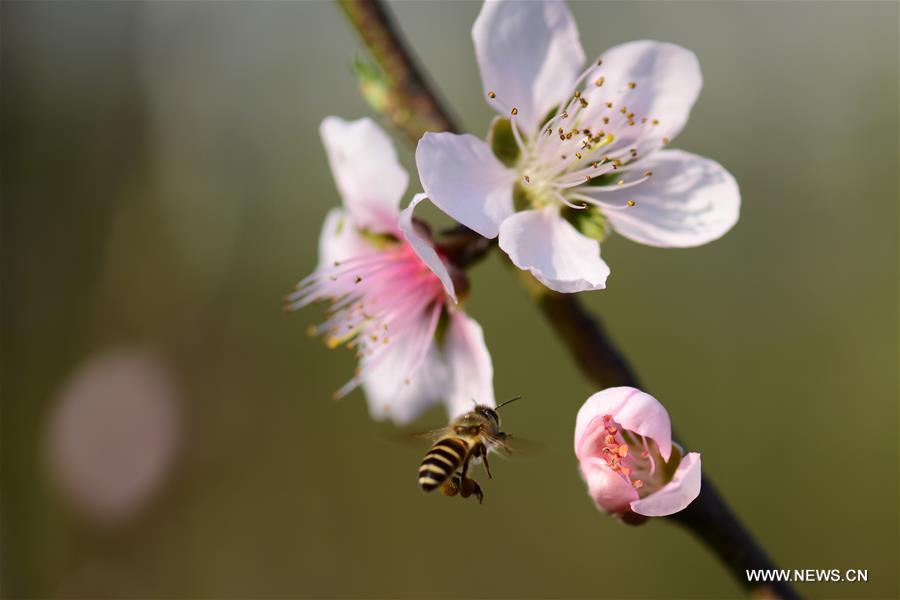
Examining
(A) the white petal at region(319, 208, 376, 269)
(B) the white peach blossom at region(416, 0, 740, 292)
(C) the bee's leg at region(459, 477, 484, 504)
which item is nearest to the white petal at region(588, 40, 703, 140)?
(B) the white peach blossom at region(416, 0, 740, 292)

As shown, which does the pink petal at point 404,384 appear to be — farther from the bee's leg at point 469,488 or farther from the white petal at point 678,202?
the white petal at point 678,202

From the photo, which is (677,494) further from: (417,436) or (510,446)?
(417,436)

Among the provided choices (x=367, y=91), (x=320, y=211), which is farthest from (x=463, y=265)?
(x=320, y=211)

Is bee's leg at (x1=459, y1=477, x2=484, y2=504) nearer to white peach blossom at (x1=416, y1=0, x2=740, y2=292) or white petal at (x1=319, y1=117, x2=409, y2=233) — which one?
white peach blossom at (x1=416, y1=0, x2=740, y2=292)

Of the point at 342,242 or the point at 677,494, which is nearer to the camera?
the point at 677,494

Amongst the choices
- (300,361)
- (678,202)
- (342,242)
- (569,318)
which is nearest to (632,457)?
(569,318)

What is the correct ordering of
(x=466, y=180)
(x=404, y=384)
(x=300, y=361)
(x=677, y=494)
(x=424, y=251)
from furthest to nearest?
(x=300, y=361) → (x=404, y=384) → (x=466, y=180) → (x=424, y=251) → (x=677, y=494)
